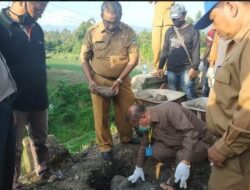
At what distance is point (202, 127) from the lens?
4.00 meters

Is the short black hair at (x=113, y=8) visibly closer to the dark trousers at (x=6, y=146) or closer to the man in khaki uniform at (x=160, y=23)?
the dark trousers at (x=6, y=146)

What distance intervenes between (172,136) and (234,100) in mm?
1847

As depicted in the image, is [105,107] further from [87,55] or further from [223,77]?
[223,77]

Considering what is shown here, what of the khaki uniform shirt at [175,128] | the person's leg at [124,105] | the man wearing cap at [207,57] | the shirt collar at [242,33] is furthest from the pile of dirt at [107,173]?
the man wearing cap at [207,57]

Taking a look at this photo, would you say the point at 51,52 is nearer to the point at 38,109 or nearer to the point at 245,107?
the point at 38,109

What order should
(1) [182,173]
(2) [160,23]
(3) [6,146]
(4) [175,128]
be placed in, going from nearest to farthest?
(3) [6,146] → (1) [182,173] → (4) [175,128] → (2) [160,23]

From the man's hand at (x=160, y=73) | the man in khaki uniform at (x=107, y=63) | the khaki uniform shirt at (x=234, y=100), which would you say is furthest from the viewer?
the man's hand at (x=160, y=73)

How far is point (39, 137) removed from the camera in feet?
13.1

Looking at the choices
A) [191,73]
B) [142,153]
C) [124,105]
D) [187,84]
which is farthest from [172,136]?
[187,84]

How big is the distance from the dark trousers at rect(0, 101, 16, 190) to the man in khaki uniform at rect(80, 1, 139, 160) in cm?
162

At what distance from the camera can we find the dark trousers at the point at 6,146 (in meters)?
2.78

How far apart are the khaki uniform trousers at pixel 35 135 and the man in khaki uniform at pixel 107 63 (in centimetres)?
81

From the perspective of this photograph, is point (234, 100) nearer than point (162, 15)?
Yes

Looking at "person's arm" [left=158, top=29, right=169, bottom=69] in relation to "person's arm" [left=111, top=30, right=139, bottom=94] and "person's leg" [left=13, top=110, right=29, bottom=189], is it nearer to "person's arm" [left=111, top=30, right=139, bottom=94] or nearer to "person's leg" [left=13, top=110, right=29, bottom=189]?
"person's arm" [left=111, top=30, right=139, bottom=94]
